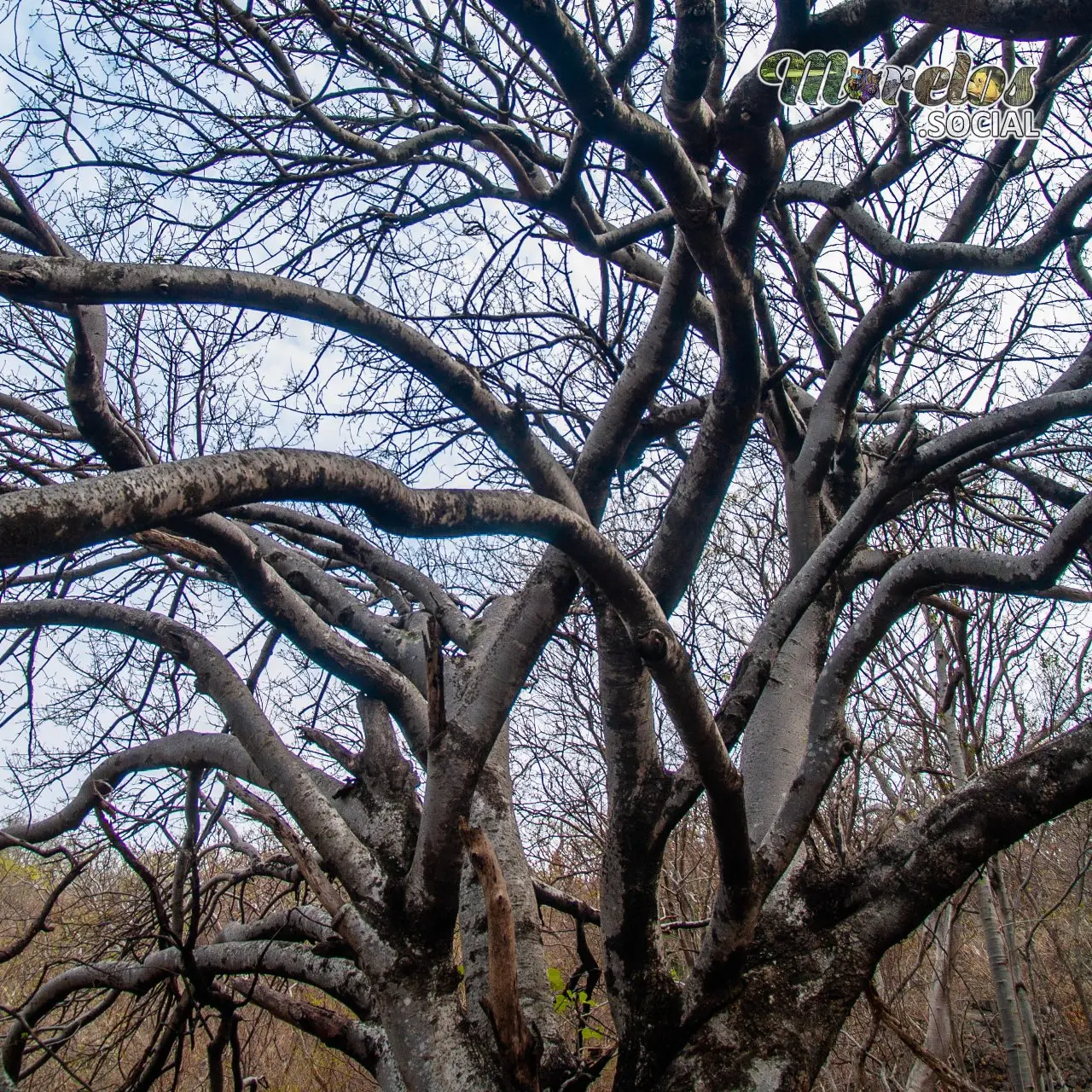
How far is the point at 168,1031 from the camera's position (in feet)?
10.7

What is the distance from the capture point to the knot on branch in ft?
6.57

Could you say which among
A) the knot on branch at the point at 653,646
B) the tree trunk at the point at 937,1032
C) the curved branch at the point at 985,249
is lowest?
the tree trunk at the point at 937,1032

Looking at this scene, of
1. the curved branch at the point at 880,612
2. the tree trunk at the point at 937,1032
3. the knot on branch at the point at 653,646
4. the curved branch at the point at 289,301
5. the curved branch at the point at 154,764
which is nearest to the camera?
the curved branch at the point at 289,301

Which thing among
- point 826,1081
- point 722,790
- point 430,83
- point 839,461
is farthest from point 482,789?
point 826,1081

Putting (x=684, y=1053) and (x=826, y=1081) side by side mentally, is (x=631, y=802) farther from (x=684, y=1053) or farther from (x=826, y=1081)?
(x=826, y=1081)

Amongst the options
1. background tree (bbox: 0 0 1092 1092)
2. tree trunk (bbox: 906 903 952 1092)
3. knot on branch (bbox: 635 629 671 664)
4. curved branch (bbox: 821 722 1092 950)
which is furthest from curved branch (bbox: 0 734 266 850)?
tree trunk (bbox: 906 903 952 1092)

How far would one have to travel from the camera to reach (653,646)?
6.59 ft

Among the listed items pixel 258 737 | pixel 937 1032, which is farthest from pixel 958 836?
pixel 937 1032

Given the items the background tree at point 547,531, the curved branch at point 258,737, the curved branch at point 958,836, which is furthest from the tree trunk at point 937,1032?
the curved branch at point 258,737

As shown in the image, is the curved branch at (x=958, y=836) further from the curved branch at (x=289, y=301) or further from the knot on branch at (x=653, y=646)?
the curved branch at (x=289, y=301)

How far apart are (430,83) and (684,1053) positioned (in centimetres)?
329

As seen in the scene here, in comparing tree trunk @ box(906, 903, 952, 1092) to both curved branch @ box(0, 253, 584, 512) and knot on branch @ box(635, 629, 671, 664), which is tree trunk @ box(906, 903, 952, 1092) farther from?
curved branch @ box(0, 253, 584, 512)

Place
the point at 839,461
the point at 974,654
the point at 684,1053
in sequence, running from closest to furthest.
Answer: the point at 684,1053 → the point at 839,461 → the point at 974,654

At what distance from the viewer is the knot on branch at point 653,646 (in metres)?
2.00
